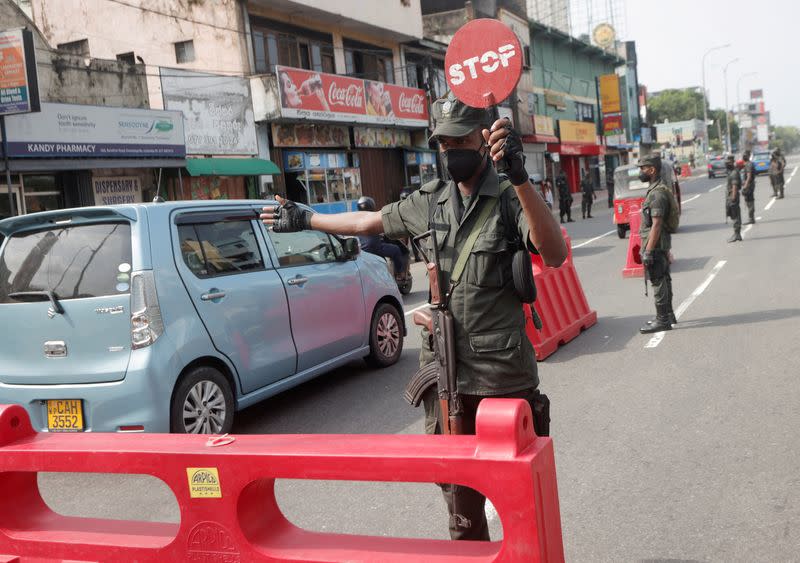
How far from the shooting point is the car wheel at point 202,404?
5555 mm

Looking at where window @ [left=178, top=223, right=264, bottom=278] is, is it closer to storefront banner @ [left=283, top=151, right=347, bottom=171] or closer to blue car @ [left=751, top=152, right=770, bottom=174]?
storefront banner @ [left=283, top=151, right=347, bottom=171]

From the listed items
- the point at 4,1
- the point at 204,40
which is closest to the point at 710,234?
the point at 204,40

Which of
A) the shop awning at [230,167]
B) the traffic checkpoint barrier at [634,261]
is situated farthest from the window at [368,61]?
the traffic checkpoint barrier at [634,261]

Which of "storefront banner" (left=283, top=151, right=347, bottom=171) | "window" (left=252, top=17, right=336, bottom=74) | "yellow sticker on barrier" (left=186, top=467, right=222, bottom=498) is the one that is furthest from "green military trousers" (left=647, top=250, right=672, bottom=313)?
"window" (left=252, top=17, right=336, bottom=74)

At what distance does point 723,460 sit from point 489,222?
2.77 m

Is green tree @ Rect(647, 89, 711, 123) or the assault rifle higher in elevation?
green tree @ Rect(647, 89, 711, 123)

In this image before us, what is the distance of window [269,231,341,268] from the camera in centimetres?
691

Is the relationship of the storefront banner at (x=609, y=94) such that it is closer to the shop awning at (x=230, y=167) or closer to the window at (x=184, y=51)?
the window at (x=184, y=51)

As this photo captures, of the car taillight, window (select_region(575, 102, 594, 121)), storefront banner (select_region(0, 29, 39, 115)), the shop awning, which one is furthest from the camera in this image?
window (select_region(575, 102, 594, 121))

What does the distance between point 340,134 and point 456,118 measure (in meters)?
25.5

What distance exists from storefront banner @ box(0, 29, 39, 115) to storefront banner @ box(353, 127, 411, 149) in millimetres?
15476

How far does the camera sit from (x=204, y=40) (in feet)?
80.9

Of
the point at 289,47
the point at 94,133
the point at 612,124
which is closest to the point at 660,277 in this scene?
the point at 94,133

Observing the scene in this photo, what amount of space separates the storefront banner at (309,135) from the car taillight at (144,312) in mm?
19658
